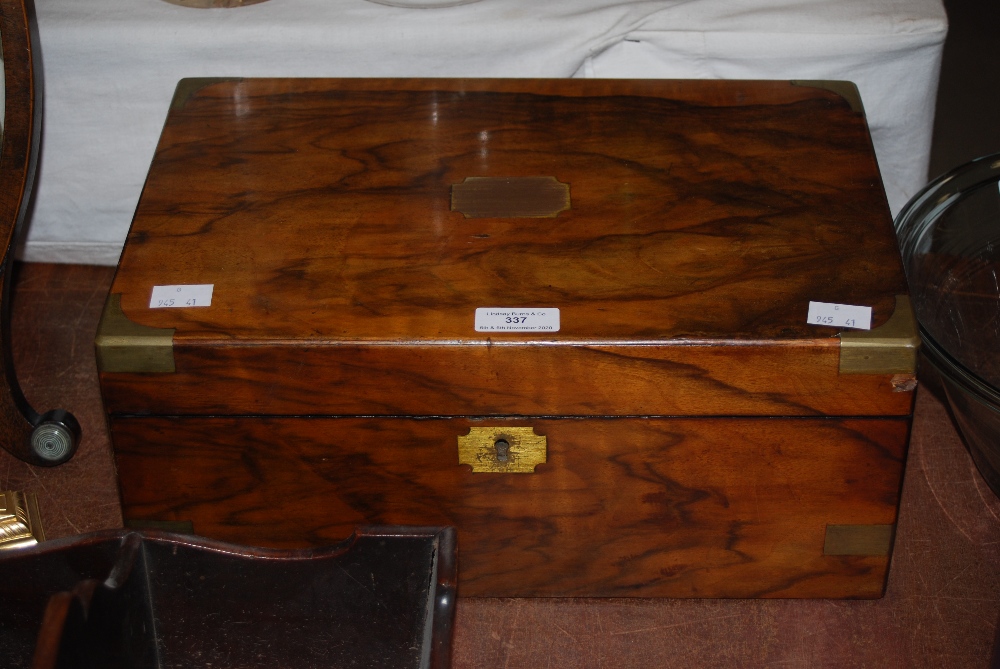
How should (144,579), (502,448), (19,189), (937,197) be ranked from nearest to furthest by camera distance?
(144,579) → (502,448) → (19,189) → (937,197)

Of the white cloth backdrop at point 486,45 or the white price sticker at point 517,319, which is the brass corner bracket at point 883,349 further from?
the white cloth backdrop at point 486,45

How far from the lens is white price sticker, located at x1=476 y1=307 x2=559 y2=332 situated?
1.17m

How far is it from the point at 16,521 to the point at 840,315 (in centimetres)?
99

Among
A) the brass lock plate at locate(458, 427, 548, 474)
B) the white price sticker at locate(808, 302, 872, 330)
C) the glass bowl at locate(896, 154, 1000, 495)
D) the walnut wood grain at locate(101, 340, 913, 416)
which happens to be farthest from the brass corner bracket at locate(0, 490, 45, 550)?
the glass bowl at locate(896, 154, 1000, 495)

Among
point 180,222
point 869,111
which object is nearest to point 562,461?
point 180,222

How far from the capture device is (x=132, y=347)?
1.17m

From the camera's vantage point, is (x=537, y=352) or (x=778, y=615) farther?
(x=778, y=615)

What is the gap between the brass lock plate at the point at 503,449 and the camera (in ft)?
4.02

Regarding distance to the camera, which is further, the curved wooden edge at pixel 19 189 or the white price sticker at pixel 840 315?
the curved wooden edge at pixel 19 189

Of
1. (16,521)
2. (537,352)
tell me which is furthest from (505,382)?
(16,521)

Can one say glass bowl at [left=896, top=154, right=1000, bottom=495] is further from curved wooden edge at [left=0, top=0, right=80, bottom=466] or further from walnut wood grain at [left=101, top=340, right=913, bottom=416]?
curved wooden edge at [left=0, top=0, right=80, bottom=466]

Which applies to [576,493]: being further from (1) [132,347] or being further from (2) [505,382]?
(1) [132,347]

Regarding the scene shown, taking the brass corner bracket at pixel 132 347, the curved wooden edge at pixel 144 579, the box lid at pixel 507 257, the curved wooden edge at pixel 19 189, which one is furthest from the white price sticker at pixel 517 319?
the curved wooden edge at pixel 19 189

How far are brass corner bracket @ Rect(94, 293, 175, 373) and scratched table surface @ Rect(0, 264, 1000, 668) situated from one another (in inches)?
14.1
